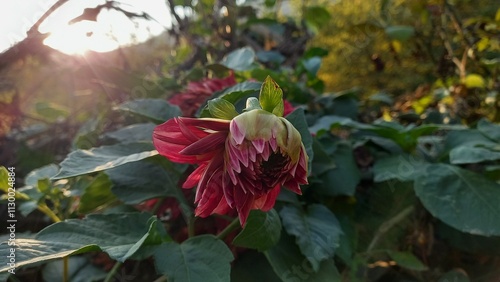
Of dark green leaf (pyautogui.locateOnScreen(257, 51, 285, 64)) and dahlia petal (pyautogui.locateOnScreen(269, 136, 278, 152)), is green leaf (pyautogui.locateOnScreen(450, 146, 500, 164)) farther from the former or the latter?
dark green leaf (pyautogui.locateOnScreen(257, 51, 285, 64))

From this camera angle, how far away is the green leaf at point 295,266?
17.3 inches

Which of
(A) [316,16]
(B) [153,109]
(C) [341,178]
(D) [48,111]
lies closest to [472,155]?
(C) [341,178]

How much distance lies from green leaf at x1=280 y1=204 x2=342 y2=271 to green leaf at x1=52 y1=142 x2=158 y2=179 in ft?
0.51

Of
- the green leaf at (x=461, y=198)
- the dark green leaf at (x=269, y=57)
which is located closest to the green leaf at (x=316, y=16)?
the dark green leaf at (x=269, y=57)

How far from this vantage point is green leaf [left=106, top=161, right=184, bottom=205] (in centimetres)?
51

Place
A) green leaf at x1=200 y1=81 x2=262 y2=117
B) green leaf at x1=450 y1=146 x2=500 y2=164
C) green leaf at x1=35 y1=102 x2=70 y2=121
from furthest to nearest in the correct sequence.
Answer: green leaf at x1=35 y1=102 x2=70 y2=121 → green leaf at x1=450 y1=146 x2=500 y2=164 → green leaf at x1=200 y1=81 x2=262 y2=117

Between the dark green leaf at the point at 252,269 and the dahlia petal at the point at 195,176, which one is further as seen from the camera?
the dark green leaf at the point at 252,269

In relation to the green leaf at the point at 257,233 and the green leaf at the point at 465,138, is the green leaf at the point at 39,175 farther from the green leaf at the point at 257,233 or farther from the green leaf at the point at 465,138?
the green leaf at the point at 465,138

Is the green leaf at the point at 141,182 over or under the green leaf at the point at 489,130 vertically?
over

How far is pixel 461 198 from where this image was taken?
1.78 ft

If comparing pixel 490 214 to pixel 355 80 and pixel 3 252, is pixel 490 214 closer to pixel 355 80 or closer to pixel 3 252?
pixel 3 252

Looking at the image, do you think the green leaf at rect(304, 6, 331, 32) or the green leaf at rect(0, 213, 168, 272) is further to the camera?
the green leaf at rect(304, 6, 331, 32)

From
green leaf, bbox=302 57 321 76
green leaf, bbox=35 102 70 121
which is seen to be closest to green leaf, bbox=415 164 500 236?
green leaf, bbox=302 57 321 76

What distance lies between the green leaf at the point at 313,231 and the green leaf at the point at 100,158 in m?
0.15
